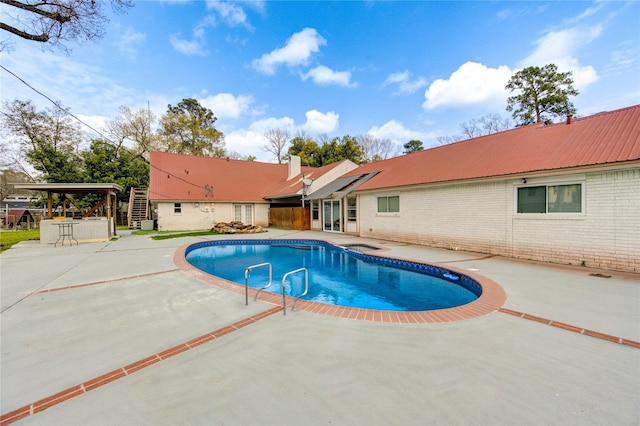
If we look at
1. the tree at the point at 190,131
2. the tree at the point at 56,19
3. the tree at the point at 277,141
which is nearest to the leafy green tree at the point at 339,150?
the tree at the point at 277,141

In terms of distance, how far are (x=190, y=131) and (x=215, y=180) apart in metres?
18.6

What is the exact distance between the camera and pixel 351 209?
61.9ft

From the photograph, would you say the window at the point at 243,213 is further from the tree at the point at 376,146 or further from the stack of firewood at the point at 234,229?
the tree at the point at 376,146

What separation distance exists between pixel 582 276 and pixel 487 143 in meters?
8.43

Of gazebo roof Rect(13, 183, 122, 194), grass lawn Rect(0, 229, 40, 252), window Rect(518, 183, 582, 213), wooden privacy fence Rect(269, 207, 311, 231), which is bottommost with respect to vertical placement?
grass lawn Rect(0, 229, 40, 252)

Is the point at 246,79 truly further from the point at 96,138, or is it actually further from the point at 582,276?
the point at 582,276

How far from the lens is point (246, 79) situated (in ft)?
77.3

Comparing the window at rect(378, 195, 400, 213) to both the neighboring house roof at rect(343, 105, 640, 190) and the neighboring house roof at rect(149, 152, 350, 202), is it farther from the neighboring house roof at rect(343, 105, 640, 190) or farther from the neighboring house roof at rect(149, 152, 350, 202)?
the neighboring house roof at rect(149, 152, 350, 202)

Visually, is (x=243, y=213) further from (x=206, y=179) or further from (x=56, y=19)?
(x=56, y=19)

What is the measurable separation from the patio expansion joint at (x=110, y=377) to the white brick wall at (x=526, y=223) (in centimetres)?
997

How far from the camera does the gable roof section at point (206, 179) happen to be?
22.5 meters

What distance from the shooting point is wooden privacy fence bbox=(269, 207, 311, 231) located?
22016mm

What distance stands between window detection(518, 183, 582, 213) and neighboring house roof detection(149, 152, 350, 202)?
1487 centimetres

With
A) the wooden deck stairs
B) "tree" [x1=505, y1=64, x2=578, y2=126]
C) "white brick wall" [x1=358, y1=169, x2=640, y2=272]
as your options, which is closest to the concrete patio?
"white brick wall" [x1=358, y1=169, x2=640, y2=272]
